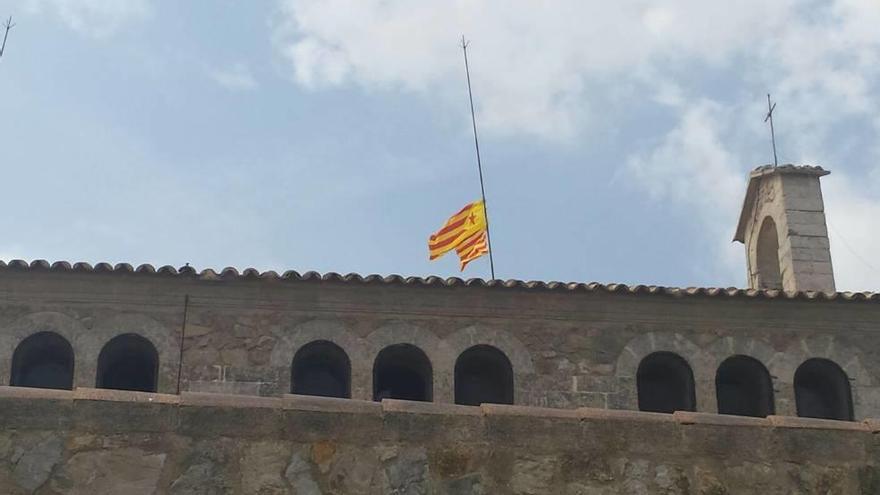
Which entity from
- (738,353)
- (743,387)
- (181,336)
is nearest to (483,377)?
(738,353)

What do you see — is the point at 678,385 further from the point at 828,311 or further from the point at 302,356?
the point at 302,356

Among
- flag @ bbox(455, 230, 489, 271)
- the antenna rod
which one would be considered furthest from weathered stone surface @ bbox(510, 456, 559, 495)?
flag @ bbox(455, 230, 489, 271)

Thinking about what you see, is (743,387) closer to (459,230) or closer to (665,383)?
(665,383)

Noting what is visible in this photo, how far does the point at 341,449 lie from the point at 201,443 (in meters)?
0.64

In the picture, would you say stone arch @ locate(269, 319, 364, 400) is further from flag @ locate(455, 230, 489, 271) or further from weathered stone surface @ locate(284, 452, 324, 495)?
weathered stone surface @ locate(284, 452, 324, 495)

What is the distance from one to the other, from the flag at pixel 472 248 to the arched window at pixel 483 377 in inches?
224

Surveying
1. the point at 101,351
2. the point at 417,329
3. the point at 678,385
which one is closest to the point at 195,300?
the point at 101,351

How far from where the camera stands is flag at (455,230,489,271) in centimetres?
2370

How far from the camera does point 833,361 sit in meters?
18.1

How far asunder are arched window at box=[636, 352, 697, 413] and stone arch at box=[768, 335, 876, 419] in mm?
1214

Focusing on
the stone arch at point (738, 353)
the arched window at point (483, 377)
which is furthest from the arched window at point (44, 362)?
the stone arch at point (738, 353)

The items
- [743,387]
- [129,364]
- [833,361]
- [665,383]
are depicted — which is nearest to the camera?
[129,364]

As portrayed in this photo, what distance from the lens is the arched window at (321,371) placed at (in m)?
17.3

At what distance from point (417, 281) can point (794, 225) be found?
754 cm
